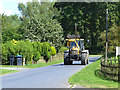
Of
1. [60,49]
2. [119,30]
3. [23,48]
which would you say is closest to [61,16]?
[60,49]

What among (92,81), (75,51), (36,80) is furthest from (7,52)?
(92,81)

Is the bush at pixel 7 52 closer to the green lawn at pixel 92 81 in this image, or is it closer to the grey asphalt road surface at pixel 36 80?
the grey asphalt road surface at pixel 36 80

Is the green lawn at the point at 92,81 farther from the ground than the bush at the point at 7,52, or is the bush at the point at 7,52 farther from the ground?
the bush at the point at 7,52

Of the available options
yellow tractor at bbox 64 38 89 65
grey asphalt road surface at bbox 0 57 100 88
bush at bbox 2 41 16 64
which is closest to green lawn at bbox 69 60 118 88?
grey asphalt road surface at bbox 0 57 100 88

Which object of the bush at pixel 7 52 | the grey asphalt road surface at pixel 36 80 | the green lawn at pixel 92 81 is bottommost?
the grey asphalt road surface at pixel 36 80

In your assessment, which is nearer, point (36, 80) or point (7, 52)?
point (36, 80)

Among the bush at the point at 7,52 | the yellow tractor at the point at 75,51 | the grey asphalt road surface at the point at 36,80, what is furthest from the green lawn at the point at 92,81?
the bush at the point at 7,52

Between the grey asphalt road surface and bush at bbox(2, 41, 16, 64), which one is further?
bush at bbox(2, 41, 16, 64)

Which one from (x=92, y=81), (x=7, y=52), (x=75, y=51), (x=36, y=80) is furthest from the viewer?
(x=75, y=51)

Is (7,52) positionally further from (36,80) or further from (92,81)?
(92,81)

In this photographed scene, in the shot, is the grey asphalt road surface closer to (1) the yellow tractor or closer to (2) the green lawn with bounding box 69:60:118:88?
(2) the green lawn with bounding box 69:60:118:88

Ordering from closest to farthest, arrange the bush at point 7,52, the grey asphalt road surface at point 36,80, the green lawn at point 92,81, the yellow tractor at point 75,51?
the green lawn at point 92,81 < the grey asphalt road surface at point 36,80 < the bush at point 7,52 < the yellow tractor at point 75,51

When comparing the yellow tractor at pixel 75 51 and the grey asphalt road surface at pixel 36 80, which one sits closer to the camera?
Result: the grey asphalt road surface at pixel 36 80

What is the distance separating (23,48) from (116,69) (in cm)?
1858
